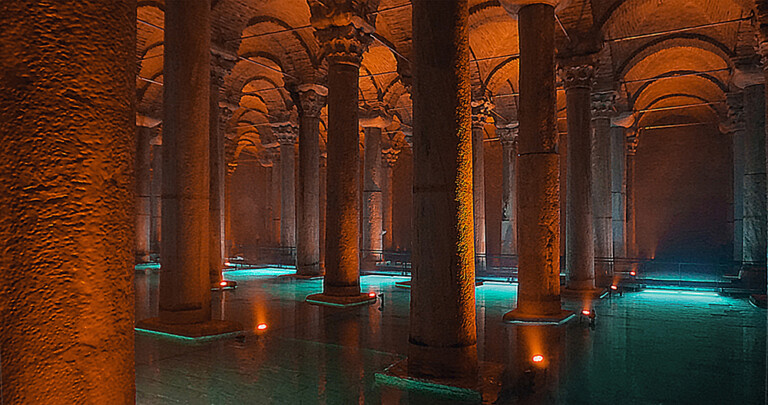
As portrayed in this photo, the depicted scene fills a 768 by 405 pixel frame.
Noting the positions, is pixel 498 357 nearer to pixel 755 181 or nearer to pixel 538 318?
pixel 538 318

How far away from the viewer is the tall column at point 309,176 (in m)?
15.1

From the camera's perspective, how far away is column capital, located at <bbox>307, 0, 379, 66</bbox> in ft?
33.3

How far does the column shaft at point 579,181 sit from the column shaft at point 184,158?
24.5ft

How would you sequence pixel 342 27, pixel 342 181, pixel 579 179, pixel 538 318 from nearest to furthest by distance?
pixel 538 318, pixel 342 181, pixel 342 27, pixel 579 179

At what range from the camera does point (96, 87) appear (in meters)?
2.05

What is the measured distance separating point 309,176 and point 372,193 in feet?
15.8

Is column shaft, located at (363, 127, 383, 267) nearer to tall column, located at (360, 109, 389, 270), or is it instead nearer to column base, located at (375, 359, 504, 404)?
tall column, located at (360, 109, 389, 270)

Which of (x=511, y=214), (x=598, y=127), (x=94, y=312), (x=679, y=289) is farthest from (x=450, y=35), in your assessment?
(x=511, y=214)

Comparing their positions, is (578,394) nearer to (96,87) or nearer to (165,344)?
(96,87)

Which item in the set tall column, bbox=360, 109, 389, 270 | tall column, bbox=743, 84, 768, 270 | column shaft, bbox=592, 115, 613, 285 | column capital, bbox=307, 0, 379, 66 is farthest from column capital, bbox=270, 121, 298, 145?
tall column, bbox=743, 84, 768, 270

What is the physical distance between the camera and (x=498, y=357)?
254 inches

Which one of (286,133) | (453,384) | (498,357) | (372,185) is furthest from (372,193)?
(453,384)

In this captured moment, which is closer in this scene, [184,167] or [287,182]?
[184,167]

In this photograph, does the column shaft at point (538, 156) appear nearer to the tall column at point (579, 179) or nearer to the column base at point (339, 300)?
the tall column at point (579, 179)
